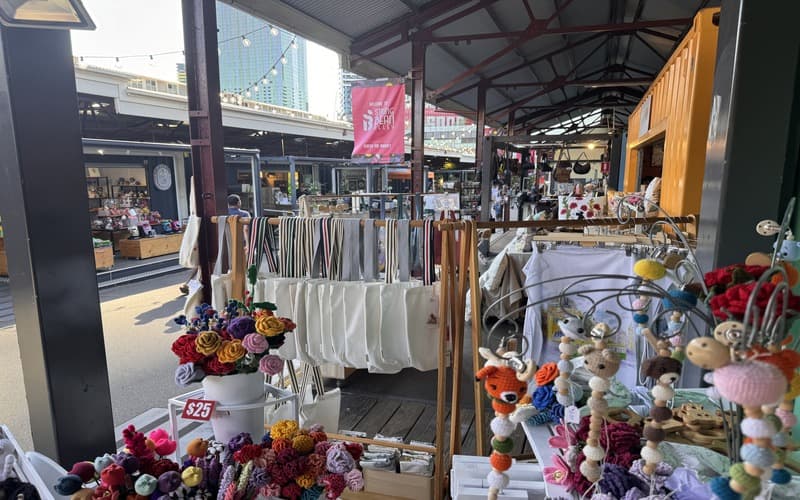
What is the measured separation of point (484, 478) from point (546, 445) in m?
0.23

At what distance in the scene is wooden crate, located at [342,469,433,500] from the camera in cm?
228

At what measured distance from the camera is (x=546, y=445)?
145 centimetres

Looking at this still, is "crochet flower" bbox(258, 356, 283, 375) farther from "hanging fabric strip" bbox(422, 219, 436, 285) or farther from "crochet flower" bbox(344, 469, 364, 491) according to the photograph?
"hanging fabric strip" bbox(422, 219, 436, 285)

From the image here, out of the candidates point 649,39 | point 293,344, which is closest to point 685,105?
point 293,344

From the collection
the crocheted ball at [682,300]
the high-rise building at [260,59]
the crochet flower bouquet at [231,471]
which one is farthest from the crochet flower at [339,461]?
the high-rise building at [260,59]

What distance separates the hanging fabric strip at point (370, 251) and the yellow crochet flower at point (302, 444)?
1141 mm

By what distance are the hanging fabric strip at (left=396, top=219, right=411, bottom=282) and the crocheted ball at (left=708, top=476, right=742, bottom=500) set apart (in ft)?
5.78

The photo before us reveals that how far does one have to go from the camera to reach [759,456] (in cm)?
65

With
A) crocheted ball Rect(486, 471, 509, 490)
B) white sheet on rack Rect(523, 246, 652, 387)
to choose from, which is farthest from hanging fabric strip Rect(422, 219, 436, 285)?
crocheted ball Rect(486, 471, 509, 490)

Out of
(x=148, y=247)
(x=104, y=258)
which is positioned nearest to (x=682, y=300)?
(x=104, y=258)

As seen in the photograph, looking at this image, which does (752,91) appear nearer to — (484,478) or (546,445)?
(546,445)

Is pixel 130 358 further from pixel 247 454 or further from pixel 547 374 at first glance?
pixel 547 374

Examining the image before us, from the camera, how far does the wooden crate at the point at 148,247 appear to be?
9.67m

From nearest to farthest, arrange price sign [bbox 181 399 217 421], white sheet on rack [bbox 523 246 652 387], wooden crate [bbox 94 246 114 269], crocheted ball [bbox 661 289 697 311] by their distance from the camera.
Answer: crocheted ball [bbox 661 289 697 311] → price sign [bbox 181 399 217 421] → white sheet on rack [bbox 523 246 652 387] → wooden crate [bbox 94 246 114 269]
